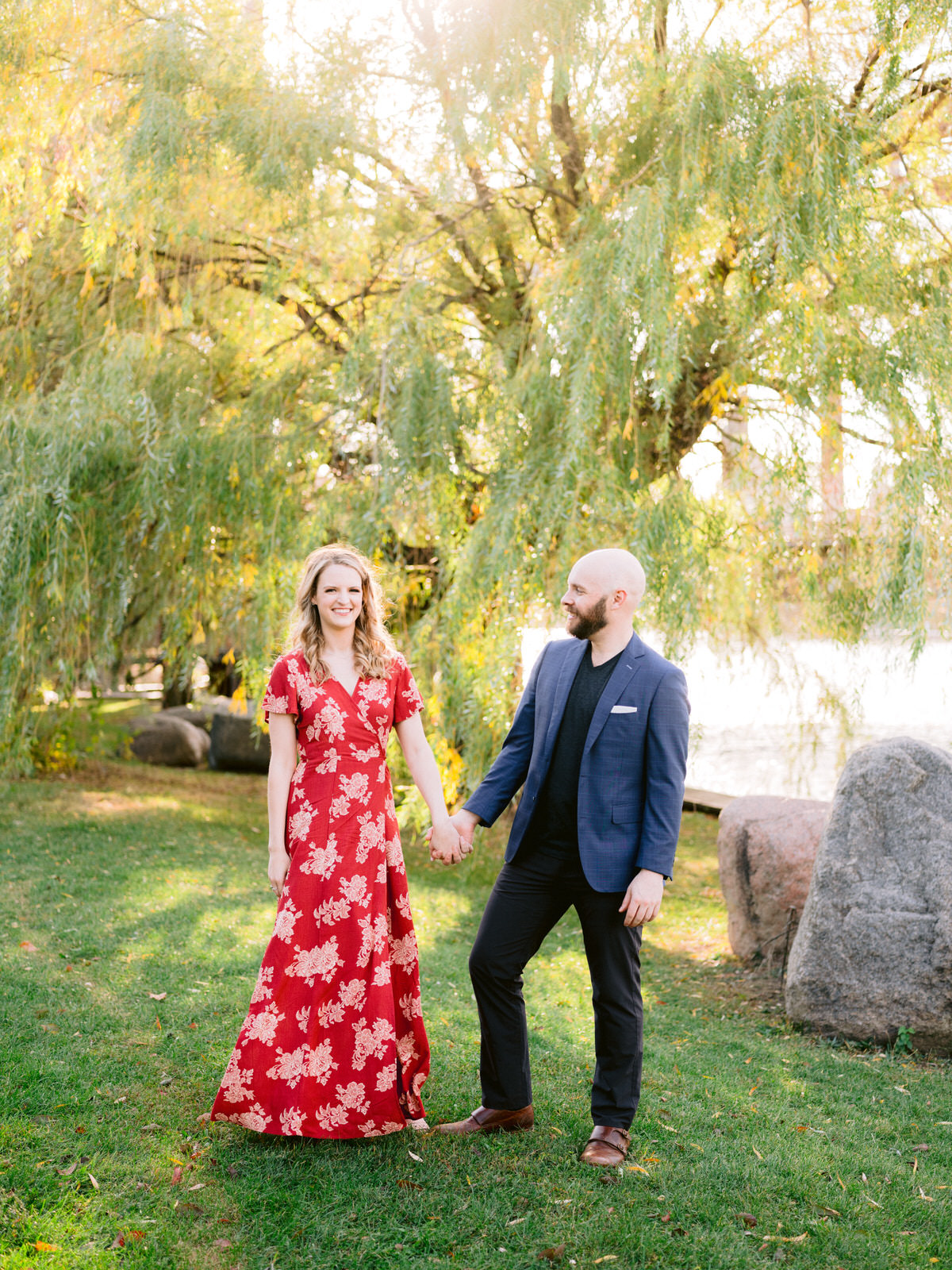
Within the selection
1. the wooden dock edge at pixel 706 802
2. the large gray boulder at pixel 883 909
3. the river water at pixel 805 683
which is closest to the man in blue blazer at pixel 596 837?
the large gray boulder at pixel 883 909

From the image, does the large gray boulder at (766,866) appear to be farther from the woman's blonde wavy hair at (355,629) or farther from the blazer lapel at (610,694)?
the woman's blonde wavy hair at (355,629)

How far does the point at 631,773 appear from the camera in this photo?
3.21 m

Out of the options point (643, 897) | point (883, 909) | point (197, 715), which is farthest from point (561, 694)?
point (197, 715)

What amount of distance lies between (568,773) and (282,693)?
36.6 inches

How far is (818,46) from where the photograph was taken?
19.1 feet

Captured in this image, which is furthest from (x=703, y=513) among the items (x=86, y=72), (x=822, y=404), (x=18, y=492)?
(x=86, y=72)

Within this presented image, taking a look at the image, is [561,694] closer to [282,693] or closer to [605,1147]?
[282,693]

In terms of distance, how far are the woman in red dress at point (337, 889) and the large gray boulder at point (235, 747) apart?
31.0 ft

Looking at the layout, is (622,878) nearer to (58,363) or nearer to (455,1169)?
(455,1169)

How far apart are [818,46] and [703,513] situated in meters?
2.64

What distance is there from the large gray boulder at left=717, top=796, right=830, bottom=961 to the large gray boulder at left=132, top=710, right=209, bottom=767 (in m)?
8.63

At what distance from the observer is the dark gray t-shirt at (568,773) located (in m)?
3.29

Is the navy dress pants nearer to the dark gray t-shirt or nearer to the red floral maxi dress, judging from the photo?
the dark gray t-shirt

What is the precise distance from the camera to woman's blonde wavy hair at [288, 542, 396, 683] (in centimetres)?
343
